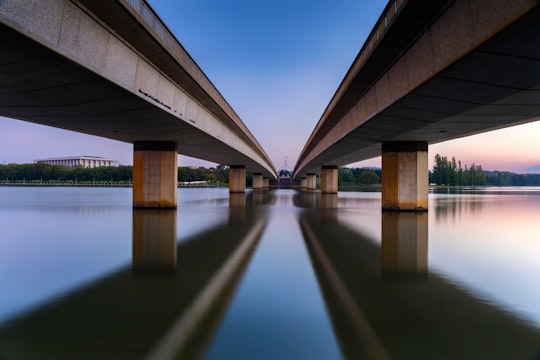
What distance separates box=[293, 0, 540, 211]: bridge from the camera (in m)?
7.55

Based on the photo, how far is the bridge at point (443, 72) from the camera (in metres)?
7.55

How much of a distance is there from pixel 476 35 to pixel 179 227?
13103mm

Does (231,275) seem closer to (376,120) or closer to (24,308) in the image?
(24,308)

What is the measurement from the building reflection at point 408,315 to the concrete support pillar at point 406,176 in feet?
49.0

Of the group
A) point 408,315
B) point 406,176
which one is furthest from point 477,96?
point 406,176

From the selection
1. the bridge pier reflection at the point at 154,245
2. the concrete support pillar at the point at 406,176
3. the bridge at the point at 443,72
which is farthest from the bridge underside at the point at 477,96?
the bridge pier reflection at the point at 154,245

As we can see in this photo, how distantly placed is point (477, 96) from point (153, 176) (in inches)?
782

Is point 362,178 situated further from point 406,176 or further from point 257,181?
point 406,176

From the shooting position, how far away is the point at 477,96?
12.2 m

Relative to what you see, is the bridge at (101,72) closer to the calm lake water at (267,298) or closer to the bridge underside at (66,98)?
the bridge underside at (66,98)

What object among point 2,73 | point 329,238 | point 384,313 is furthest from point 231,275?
point 2,73

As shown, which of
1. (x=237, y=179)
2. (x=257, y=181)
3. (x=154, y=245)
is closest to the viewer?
(x=154, y=245)

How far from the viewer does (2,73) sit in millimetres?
9477

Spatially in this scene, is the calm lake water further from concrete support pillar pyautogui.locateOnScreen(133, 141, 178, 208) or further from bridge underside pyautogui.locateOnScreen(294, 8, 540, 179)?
concrete support pillar pyautogui.locateOnScreen(133, 141, 178, 208)
